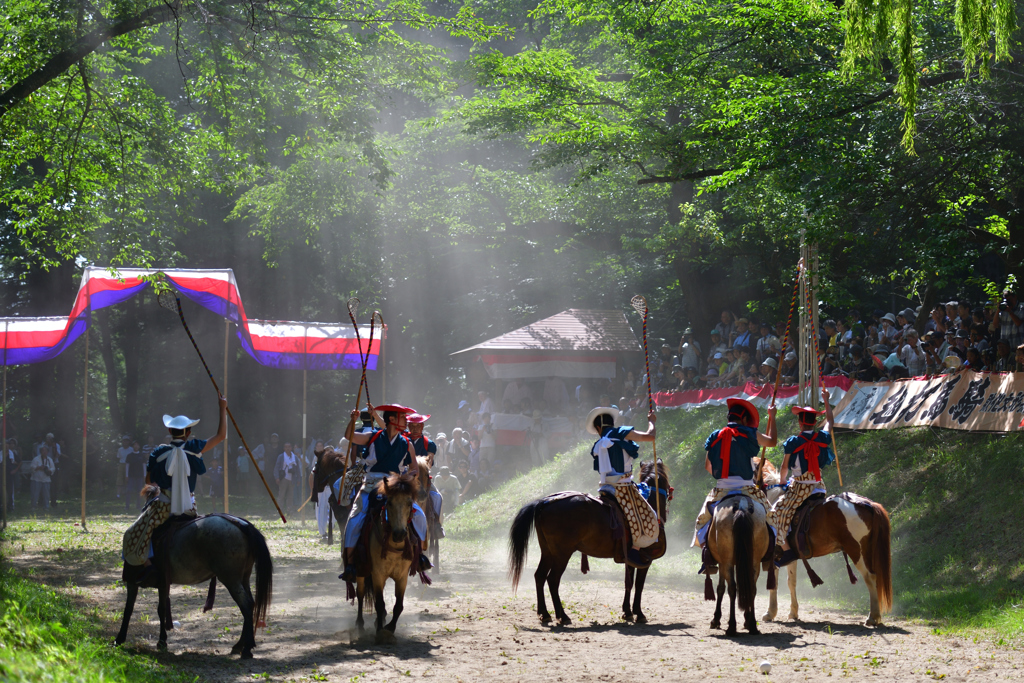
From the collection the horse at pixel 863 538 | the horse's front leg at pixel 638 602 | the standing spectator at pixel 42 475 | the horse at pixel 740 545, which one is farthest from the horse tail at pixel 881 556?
the standing spectator at pixel 42 475

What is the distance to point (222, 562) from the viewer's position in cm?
840

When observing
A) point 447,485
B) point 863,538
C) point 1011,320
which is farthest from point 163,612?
point 447,485

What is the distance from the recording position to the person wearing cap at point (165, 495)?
866 centimetres

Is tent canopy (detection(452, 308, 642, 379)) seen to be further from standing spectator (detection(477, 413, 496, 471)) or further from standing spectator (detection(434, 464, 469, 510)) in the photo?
standing spectator (detection(434, 464, 469, 510))

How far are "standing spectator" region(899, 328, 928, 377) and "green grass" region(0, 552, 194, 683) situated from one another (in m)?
12.8

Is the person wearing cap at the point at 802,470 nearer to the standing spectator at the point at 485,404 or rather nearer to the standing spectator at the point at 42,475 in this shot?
the standing spectator at the point at 485,404

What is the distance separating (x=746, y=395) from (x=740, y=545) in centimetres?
1061

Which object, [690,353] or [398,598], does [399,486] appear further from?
[690,353]

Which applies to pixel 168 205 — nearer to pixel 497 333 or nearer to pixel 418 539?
pixel 497 333

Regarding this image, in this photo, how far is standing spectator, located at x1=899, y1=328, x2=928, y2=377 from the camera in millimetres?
15484

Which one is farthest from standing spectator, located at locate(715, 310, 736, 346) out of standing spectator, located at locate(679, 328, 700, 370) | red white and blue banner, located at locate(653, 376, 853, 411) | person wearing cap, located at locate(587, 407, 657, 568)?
person wearing cap, located at locate(587, 407, 657, 568)

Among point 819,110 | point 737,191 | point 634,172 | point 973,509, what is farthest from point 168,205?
point 973,509

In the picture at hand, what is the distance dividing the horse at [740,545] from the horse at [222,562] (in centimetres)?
454

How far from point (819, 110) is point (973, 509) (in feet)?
20.7
